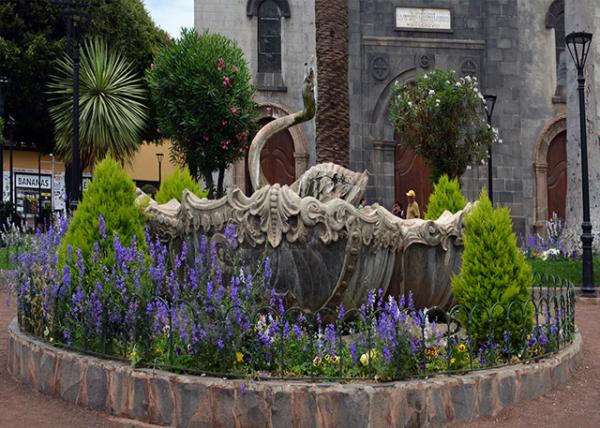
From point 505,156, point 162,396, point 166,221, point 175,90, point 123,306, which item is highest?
point 175,90

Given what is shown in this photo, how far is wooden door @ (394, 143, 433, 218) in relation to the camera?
2228 cm

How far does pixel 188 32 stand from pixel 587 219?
38.4 feet

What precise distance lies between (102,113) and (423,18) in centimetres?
1005

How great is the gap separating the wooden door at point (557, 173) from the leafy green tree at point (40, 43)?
1374cm

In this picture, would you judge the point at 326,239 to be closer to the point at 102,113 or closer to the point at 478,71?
the point at 102,113

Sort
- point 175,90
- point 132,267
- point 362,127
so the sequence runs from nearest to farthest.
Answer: point 132,267 < point 175,90 < point 362,127

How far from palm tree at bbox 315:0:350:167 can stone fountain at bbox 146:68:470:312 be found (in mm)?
5123

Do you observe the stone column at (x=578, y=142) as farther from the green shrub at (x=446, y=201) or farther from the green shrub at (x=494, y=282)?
the green shrub at (x=494, y=282)

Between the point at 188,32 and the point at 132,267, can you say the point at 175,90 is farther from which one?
the point at 132,267

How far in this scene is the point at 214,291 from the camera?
551 cm

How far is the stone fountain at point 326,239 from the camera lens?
6.04 m

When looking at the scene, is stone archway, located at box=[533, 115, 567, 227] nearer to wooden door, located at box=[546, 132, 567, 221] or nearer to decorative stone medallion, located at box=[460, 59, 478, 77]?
wooden door, located at box=[546, 132, 567, 221]

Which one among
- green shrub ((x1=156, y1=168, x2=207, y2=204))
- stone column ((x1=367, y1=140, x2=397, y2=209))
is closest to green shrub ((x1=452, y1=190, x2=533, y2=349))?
green shrub ((x1=156, y1=168, x2=207, y2=204))

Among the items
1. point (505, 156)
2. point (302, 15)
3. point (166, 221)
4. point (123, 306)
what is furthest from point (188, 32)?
point (123, 306)
